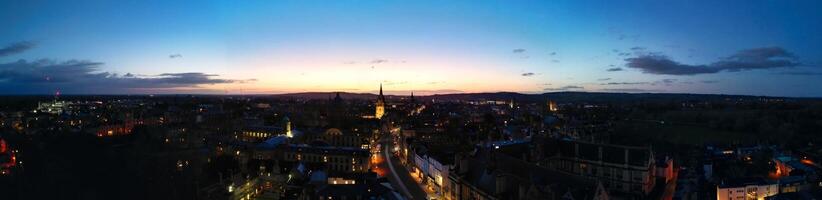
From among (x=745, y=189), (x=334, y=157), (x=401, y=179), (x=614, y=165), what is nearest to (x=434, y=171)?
(x=401, y=179)

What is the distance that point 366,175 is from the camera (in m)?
36.8

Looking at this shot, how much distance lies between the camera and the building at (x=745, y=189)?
37.1 m

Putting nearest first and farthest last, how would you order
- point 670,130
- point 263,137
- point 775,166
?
point 775,166 → point 263,137 → point 670,130

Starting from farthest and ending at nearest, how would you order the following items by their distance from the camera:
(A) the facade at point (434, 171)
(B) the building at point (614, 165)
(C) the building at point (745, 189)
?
(A) the facade at point (434, 171) < (C) the building at point (745, 189) < (B) the building at point (614, 165)

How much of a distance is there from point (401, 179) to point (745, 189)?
24.7 meters

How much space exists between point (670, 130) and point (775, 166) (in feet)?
175

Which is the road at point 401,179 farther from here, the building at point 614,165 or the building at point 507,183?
the building at point 614,165

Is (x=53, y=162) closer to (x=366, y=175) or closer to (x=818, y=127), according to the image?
(x=366, y=175)

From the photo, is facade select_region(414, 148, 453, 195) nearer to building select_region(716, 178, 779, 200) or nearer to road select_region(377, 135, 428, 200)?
road select_region(377, 135, 428, 200)

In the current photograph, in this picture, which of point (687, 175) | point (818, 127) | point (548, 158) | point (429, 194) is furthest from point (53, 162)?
point (818, 127)

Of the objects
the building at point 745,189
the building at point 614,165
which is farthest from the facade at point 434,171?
the building at point 745,189

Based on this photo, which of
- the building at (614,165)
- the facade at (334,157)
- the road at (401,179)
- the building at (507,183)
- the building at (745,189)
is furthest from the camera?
the facade at (334,157)

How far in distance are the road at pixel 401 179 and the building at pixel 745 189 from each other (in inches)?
819

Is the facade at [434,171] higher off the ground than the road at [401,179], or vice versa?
the facade at [434,171]
